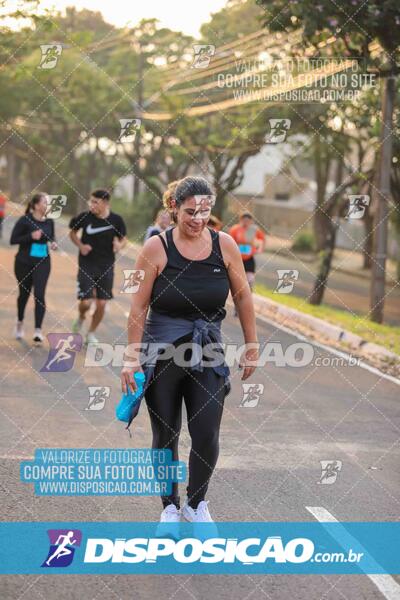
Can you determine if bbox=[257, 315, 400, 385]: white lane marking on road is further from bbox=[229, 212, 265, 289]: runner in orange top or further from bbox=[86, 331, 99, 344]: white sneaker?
bbox=[86, 331, 99, 344]: white sneaker

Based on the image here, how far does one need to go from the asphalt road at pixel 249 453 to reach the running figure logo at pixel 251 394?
85mm

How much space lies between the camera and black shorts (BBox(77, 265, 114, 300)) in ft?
45.9

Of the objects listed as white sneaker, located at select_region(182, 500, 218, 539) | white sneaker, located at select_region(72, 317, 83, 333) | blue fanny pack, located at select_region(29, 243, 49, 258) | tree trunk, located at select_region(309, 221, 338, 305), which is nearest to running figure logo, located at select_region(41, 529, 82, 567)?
white sneaker, located at select_region(182, 500, 218, 539)

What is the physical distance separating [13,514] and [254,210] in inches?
2289

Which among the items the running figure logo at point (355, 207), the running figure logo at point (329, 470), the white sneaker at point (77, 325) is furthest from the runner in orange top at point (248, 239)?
the running figure logo at point (329, 470)

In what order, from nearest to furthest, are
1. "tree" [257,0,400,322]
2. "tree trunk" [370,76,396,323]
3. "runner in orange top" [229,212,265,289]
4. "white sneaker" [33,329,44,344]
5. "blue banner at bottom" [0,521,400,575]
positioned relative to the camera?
"blue banner at bottom" [0,521,400,575], "white sneaker" [33,329,44,344], "tree" [257,0,400,322], "runner in orange top" [229,212,265,289], "tree trunk" [370,76,396,323]

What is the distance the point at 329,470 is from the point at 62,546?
8.40 ft

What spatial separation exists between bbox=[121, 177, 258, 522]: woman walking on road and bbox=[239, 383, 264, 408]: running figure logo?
4.36 m

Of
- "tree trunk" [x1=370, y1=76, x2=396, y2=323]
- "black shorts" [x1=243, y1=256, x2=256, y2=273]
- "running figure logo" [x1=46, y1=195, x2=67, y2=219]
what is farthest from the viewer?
"tree trunk" [x1=370, y1=76, x2=396, y2=323]

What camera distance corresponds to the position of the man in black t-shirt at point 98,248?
45.4 ft

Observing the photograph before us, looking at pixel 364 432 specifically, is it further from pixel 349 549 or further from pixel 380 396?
pixel 349 549

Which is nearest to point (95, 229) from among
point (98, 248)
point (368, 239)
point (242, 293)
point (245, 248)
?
point (98, 248)

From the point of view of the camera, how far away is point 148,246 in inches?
256

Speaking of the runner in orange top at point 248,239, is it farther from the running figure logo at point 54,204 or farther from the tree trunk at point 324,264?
the running figure logo at point 54,204
